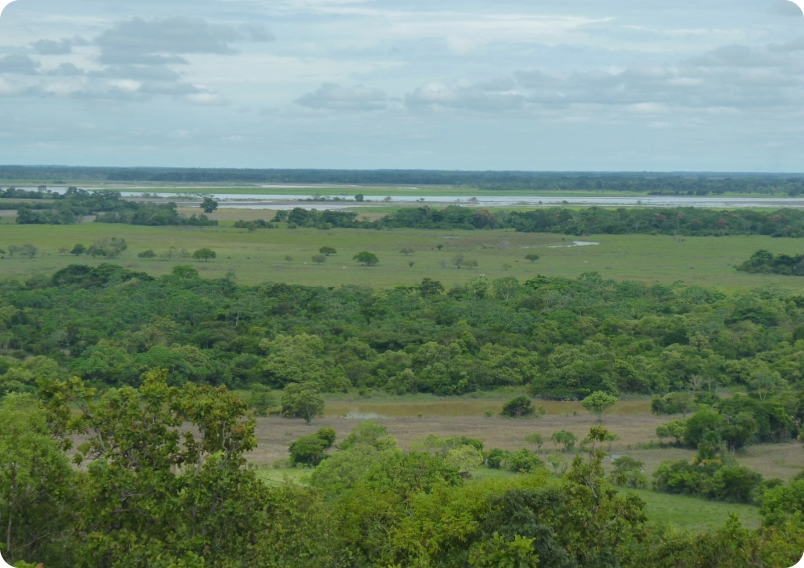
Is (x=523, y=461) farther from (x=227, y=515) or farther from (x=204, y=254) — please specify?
(x=204, y=254)

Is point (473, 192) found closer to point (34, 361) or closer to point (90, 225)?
point (90, 225)

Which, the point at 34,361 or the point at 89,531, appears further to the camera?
the point at 34,361

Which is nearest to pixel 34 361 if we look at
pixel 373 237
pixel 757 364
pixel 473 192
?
pixel 757 364

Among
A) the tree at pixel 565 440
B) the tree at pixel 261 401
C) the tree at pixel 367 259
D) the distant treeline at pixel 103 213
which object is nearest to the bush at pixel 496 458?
the tree at pixel 565 440

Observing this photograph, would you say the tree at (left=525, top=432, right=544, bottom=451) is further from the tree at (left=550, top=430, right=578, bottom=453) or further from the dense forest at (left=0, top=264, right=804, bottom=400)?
the dense forest at (left=0, top=264, right=804, bottom=400)

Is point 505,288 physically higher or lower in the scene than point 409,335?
higher

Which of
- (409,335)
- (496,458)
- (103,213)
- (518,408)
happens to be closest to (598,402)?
(518,408)
